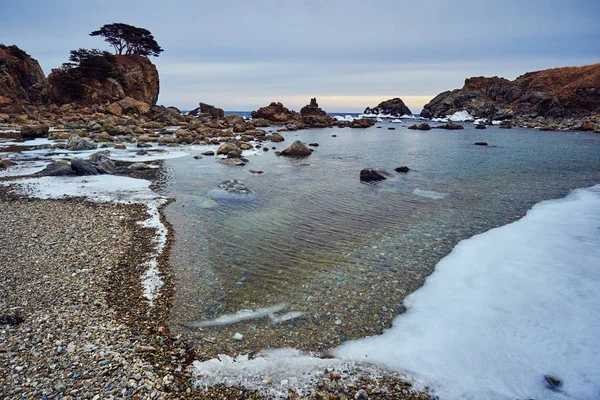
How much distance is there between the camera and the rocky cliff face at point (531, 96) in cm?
8650

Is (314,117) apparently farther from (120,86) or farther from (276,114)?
(120,86)

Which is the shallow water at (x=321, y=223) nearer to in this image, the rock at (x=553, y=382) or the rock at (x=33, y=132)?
the rock at (x=553, y=382)

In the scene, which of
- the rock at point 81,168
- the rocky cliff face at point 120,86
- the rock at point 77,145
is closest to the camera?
the rock at point 81,168

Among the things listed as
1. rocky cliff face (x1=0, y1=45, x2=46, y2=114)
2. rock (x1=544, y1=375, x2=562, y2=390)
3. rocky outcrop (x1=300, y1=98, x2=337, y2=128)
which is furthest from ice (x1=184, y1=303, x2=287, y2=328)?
rocky outcrop (x1=300, y1=98, x2=337, y2=128)

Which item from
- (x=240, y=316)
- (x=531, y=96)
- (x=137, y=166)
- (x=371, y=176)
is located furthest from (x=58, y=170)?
(x=531, y=96)

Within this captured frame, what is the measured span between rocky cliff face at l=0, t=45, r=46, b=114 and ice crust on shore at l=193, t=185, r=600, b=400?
73.0 metres

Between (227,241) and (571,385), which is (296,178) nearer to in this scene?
(227,241)

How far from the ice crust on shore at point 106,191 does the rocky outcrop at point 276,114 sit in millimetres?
71434

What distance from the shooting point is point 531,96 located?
97.2m

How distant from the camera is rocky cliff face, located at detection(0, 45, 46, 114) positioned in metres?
58.2

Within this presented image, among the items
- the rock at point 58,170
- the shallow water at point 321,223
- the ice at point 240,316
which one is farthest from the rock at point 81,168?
the ice at point 240,316

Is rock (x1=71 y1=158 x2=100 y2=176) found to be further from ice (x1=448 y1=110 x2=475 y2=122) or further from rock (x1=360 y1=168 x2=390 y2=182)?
ice (x1=448 y1=110 x2=475 y2=122)

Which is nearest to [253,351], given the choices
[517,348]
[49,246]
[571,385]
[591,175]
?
[517,348]

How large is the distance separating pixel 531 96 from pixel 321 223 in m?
114
